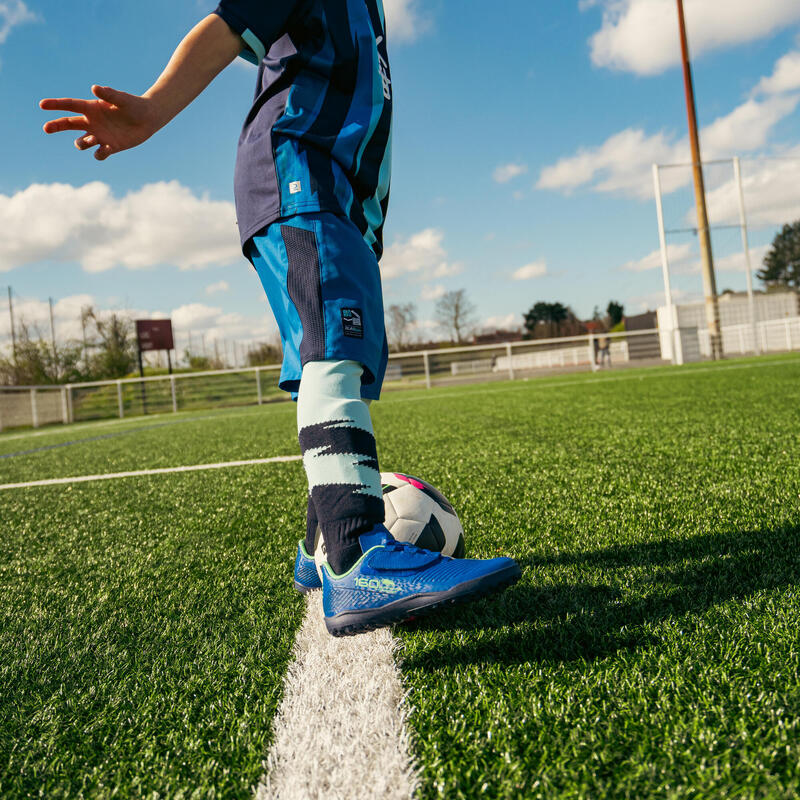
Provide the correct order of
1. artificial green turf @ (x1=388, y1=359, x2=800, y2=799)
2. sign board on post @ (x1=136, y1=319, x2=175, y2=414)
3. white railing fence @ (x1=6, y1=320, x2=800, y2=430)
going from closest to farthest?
artificial green turf @ (x1=388, y1=359, x2=800, y2=799) → white railing fence @ (x1=6, y1=320, x2=800, y2=430) → sign board on post @ (x1=136, y1=319, x2=175, y2=414)

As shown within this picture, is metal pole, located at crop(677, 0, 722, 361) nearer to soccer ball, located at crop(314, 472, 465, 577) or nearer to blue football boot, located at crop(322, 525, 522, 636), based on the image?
soccer ball, located at crop(314, 472, 465, 577)

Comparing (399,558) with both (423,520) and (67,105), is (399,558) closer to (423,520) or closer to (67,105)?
(423,520)

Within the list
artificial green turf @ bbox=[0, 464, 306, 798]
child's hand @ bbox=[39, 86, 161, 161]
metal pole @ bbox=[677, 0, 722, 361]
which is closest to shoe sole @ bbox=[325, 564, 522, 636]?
artificial green turf @ bbox=[0, 464, 306, 798]

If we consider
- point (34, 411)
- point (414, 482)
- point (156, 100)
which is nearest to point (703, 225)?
point (34, 411)

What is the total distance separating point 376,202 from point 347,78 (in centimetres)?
26

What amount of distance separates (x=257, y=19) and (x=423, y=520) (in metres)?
1.10

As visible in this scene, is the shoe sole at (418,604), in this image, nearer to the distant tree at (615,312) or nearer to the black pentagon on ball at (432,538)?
the black pentagon on ball at (432,538)

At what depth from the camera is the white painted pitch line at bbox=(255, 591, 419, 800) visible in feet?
2.22

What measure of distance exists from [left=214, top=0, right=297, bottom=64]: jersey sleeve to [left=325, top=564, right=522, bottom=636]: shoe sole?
1029mm

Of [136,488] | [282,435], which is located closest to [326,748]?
[136,488]

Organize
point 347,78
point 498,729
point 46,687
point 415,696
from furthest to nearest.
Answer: point 347,78 < point 46,687 < point 415,696 < point 498,729

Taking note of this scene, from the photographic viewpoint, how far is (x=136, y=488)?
9.62 ft

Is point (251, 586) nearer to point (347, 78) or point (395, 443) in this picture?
point (347, 78)

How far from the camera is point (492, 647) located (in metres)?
0.97
